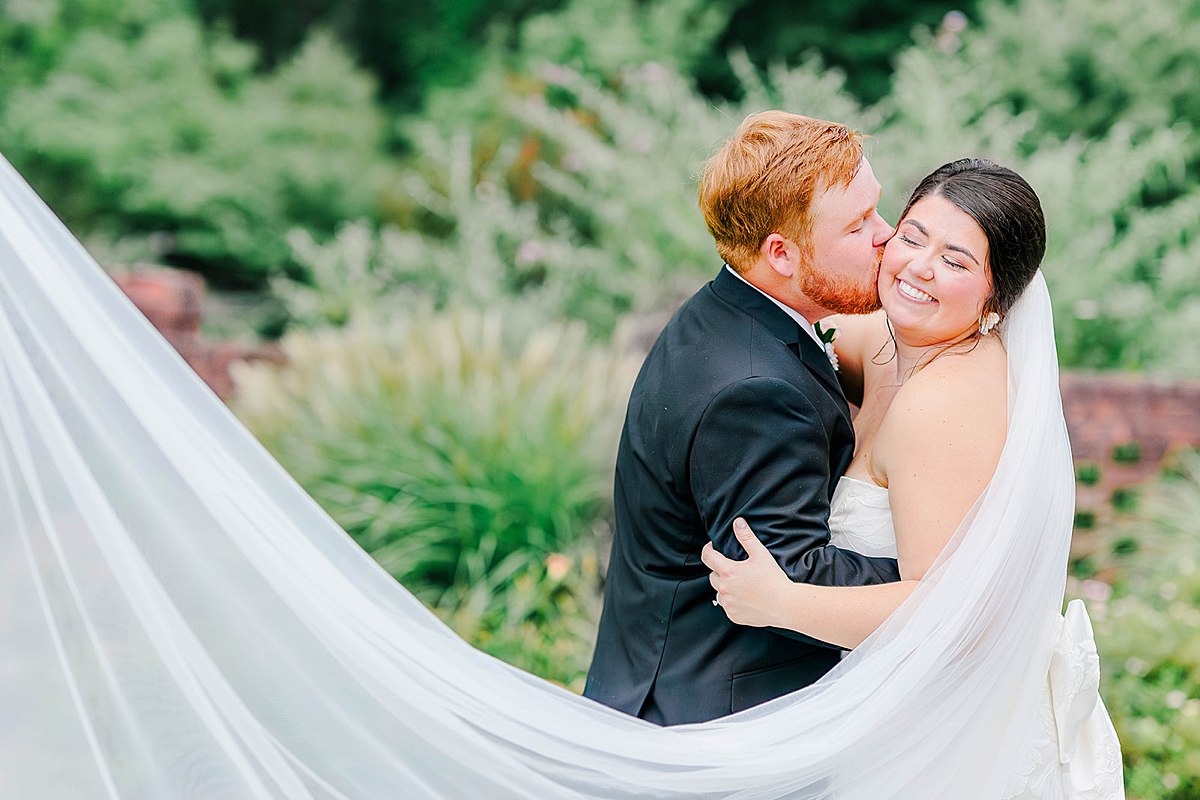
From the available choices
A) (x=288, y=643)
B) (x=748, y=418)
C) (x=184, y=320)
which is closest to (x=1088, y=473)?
(x=748, y=418)

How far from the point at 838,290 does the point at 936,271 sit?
0.20 meters

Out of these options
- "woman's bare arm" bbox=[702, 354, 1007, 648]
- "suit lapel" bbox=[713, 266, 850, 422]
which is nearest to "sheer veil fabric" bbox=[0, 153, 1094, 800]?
"woman's bare arm" bbox=[702, 354, 1007, 648]

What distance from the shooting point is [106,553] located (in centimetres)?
A: 217

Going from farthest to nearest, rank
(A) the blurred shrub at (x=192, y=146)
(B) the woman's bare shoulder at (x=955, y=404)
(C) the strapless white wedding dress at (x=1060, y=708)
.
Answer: (A) the blurred shrub at (x=192, y=146) → (C) the strapless white wedding dress at (x=1060, y=708) → (B) the woman's bare shoulder at (x=955, y=404)

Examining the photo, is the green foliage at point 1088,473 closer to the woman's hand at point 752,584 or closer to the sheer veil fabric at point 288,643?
the sheer veil fabric at point 288,643

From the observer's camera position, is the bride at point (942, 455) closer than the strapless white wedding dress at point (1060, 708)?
Yes

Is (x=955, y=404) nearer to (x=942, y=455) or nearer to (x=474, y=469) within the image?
(x=942, y=455)

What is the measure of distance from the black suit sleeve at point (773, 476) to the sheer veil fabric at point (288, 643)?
23 cm

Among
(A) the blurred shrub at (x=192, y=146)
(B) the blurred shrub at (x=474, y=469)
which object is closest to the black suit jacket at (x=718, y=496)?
(B) the blurred shrub at (x=474, y=469)

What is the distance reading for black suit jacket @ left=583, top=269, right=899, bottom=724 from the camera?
7.74 feet

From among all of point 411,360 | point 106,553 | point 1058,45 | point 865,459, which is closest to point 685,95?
point 1058,45

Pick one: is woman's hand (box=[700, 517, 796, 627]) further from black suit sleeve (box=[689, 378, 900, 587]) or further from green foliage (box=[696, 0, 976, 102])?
green foliage (box=[696, 0, 976, 102])

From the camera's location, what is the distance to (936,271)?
2508 millimetres

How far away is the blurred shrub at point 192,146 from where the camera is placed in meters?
10.8
